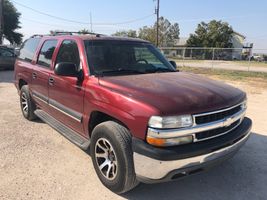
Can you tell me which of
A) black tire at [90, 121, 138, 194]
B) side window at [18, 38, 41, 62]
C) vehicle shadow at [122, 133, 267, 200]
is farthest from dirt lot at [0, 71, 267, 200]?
side window at [18, 38, 41, 62]

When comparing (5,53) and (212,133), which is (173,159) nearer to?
(212,133)

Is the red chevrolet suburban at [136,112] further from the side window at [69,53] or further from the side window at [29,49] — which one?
the side window at [29,49]

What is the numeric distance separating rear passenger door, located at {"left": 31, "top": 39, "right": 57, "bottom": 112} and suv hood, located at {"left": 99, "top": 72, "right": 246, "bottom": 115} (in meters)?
1.67

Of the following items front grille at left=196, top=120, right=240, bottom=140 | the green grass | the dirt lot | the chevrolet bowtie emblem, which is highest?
the chevrolet bowtie emblem

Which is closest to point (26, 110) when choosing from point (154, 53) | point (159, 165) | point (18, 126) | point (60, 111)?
point (18, 126)

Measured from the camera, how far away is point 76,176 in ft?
12.5

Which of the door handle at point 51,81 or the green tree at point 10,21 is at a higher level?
the green tree at point 10,21

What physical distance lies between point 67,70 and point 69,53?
736 mm

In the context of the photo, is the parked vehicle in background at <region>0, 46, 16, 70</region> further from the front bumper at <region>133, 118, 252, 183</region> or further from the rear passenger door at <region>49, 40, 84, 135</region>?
the front bumper at <region>133, 118, 252, 183</region>

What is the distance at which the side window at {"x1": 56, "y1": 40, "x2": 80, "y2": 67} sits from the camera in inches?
167

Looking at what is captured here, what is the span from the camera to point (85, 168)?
13.2ft

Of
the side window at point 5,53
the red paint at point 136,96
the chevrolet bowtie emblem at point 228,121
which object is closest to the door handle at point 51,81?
the red paint at point 136,96

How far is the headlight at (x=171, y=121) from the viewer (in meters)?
2.80

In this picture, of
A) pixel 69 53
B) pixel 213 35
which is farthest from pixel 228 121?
pixel 213 35
